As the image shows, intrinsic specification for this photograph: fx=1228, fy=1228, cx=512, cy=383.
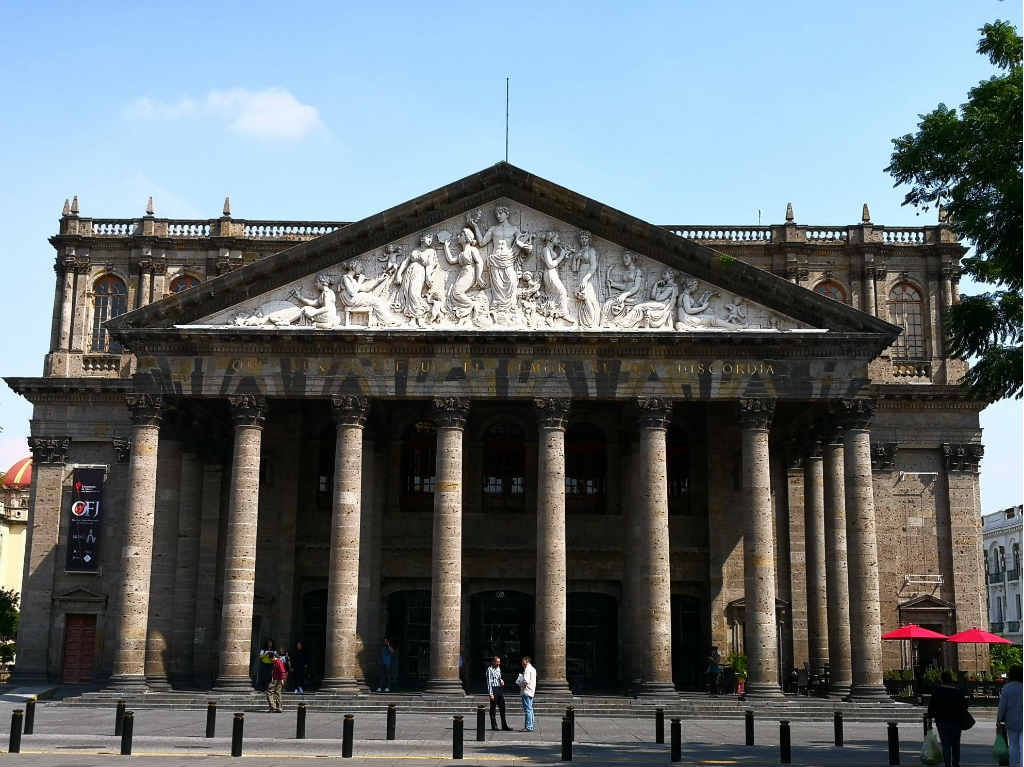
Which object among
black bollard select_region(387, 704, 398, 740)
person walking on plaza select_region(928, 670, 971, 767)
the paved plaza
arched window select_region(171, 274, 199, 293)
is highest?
arched window select_region(171, 274, 199, 293)

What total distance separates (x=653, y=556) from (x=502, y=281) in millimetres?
10058

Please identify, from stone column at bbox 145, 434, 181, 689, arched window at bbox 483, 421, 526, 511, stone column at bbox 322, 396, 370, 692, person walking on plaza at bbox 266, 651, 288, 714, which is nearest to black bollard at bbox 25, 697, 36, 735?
person walking on plaza at bbox 266, 651, 288, 714

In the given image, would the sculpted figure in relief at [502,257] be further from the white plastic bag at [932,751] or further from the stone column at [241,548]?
the white plastic bag at [932,751]

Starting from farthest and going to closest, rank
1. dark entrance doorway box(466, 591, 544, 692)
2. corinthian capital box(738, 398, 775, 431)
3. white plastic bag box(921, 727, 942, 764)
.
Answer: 1. dark entrance doorway box(466, 591, 544, 692)
2. corinthian capital box(738, 398, 775, 431)
3. white plastic bag box(921, 727, 942, 764)

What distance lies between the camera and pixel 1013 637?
96750 millimetres

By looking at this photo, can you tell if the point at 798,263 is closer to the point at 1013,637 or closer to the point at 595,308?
the point at 595,308

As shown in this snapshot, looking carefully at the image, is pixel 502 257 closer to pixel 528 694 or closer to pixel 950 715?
pixel 528 694

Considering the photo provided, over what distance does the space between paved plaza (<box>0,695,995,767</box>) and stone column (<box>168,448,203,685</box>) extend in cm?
636

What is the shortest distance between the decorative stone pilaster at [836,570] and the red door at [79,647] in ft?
88.5

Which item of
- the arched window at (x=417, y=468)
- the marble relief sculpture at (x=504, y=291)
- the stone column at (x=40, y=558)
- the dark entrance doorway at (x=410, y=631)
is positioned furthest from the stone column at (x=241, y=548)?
the stone column at (x=40, y=558)

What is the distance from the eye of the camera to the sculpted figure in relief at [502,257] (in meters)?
39.8

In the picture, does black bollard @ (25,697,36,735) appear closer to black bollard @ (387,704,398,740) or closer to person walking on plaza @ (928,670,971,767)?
black bollard @ (387,704,398,740)

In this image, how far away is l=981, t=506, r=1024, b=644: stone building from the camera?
98.9m

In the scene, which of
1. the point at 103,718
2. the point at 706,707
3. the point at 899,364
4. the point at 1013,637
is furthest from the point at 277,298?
the point at 1013,637
